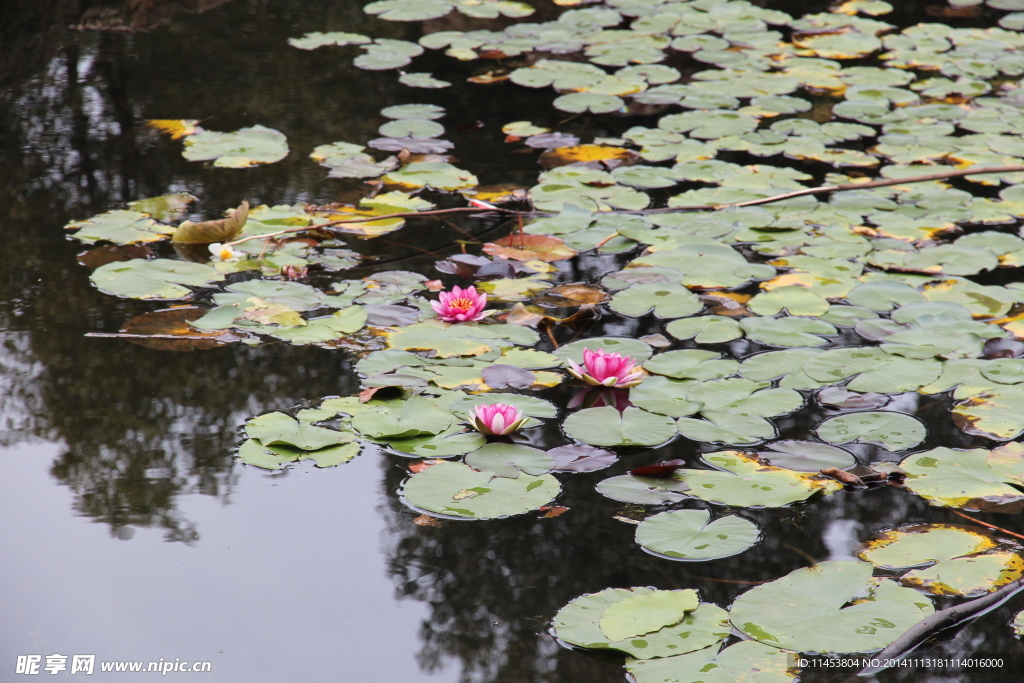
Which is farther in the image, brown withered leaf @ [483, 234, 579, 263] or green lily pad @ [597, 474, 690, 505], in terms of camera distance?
brown withered leaf @ [483, 234, 579, 263]

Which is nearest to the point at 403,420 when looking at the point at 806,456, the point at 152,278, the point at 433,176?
the point at 806,456

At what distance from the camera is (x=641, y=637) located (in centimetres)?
137

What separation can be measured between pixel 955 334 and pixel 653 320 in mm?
733

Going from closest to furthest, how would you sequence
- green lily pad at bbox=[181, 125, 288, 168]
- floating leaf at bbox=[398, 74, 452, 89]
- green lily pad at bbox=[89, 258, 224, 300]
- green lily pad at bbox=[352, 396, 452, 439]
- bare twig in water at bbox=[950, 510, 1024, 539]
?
bare twig in water at bbox=[950, 510, 1024, 539] < green lily pad at bbox=[352, 396, 452, 439] < green lily pad at bbox=[89, 258, 224, 300] < green lily pad at bbox=[181, 125, 288, 168] < floating leaf at bbox=[398, 74, 452, 89]

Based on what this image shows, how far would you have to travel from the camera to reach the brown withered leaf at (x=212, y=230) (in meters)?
2.58

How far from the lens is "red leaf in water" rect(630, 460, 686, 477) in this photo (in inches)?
68.0

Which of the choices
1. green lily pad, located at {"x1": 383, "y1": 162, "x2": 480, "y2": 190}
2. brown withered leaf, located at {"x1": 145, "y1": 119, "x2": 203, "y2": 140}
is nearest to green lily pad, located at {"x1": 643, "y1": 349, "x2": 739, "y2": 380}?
green lily pad, located at {"x1": 383, "y1": 162, "x2": 480, "y2": 190}

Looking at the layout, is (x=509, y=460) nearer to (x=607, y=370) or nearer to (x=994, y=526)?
(x=607, y=370)

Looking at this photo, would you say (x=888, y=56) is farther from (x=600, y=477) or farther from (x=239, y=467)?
(x=239, y=467)

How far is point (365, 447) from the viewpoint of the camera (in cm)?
182

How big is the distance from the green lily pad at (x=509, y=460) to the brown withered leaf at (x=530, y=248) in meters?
0.91

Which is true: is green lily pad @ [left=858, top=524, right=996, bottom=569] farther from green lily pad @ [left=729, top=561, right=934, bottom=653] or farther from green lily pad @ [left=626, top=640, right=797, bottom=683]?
green lily pad @ [left=626, top=640, right=797, bottom=683]

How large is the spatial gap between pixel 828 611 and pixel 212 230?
1.94 m

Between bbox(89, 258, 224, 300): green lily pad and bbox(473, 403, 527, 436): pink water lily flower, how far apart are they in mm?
970
